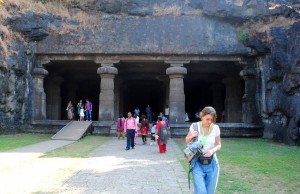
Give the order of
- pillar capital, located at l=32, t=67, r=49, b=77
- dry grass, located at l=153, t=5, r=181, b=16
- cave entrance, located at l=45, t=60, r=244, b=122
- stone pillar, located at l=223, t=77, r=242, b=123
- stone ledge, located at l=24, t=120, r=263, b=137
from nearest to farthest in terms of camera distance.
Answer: stone ledge, located at l=24, t=120, r=263, b=137 < pillar capital, located at l=32, t=67, r=49, b=77 < dry grass, located at l=153, t=5, r=181, b=16 < cave entrance, located at l=45, t=60, r=244, b=122 < stone pillar, located at l=223, t=77, r=242, b=123

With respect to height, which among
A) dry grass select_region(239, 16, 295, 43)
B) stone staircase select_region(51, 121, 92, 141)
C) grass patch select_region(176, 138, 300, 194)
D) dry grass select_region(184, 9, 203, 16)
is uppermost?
dry grass select_region(184, 9, 203, 16)

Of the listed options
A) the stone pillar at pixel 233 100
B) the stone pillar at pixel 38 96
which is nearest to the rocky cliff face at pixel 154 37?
the stone pillar at pixel 38 96

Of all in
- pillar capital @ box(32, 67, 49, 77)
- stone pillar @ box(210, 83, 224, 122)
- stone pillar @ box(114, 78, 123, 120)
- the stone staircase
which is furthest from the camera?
stone pillar @ box(210, 83, 224, 122)

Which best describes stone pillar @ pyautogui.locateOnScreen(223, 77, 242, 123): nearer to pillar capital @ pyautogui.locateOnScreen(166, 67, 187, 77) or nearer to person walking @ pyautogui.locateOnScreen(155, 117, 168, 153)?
pillar capital @ pyautogui.locateOnScreen(166, 67, 187, 77)

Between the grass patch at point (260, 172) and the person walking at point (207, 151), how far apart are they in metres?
2.37

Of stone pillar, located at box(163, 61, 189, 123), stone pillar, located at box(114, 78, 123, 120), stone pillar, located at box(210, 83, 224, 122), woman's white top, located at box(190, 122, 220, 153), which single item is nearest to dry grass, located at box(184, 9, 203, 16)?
stone pillar, located at box(163, 61, 189, 123)

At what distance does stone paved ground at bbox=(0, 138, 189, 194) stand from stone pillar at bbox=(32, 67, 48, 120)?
1007cm

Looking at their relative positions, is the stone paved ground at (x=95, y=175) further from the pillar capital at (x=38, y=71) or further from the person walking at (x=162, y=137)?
the pillar capital at (x=38, y=71)

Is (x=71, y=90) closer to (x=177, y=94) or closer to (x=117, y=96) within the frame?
(x=117, y=96)

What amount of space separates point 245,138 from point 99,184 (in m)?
14.4

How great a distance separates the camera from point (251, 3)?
850 inches

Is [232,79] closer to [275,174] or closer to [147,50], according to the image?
[147,50]

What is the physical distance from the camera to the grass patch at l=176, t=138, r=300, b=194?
7.57 meters

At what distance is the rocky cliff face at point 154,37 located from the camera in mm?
19172
